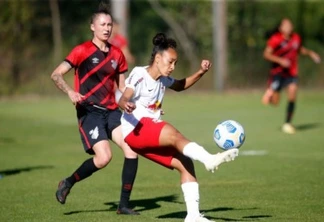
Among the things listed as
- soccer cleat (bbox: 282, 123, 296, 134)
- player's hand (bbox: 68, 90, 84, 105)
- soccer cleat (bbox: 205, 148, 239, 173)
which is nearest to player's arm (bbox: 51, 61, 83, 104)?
player's hand (bbox: 68, 90, 84, 105)

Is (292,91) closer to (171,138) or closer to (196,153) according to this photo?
(171,138)

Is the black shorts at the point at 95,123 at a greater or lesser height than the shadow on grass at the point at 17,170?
greater

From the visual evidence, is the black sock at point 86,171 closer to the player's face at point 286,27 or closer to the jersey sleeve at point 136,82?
the jersey sleeve at point 136,82

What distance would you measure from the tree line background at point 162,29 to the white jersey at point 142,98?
73.6ft

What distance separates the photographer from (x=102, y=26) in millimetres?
9305

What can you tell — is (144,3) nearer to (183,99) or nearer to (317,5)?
(317,5)

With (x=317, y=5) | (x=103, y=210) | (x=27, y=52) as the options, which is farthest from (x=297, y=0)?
(x=103, y=210)

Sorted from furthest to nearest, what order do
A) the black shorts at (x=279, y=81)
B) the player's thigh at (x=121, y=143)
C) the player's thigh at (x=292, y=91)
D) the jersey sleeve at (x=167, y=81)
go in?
the black shorts at (x=279, y=81)
the player's thigh at (x=292, y=91)
the player's thigh at (x=121, y=143)
the jersey sleeve at (x=167, y=81)

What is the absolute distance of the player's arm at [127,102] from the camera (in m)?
7.80

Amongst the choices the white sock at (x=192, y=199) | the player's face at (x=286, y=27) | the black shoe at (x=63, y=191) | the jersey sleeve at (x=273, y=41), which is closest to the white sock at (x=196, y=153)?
the white sock at (x=192, y=199)

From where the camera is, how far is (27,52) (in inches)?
1230

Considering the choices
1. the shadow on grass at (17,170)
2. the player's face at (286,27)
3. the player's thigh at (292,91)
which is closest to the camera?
the shadow on grass at (17,170)

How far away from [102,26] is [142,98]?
135cm

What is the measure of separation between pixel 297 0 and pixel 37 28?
34.8 feet
